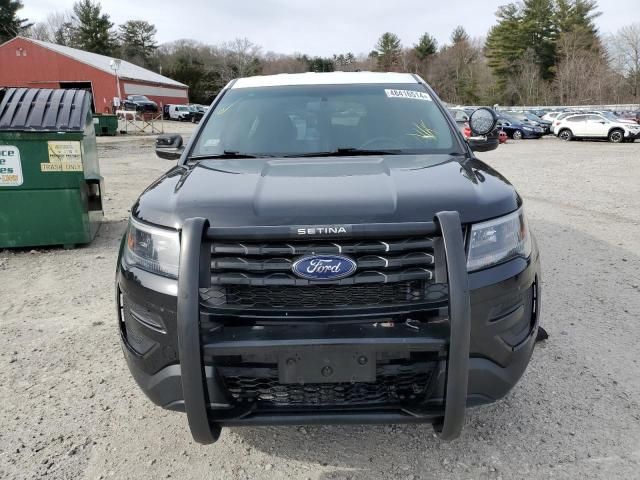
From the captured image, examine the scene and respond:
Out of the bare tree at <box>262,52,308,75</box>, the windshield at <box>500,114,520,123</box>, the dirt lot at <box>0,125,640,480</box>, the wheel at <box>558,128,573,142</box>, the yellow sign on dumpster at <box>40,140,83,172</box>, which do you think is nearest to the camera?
the dirt lot at <box>0,125,640,480</box>

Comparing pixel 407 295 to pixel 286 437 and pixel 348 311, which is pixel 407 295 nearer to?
pixel 348 311

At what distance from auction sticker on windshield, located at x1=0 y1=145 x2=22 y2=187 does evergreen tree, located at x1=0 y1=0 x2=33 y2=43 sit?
6594 cm

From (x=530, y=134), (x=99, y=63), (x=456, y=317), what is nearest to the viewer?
(x=456, y=317)

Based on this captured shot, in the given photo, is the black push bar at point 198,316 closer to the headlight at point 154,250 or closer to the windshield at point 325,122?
the headlight at point 154,250

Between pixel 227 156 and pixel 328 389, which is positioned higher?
pixel 227 156

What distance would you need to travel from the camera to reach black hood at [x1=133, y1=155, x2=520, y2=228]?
2076 mm

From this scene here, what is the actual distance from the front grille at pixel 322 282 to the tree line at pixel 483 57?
174 ft

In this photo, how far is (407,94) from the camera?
3.60 m

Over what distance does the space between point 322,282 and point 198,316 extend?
18.7 inches

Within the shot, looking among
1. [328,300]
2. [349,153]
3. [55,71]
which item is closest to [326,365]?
[328,300]

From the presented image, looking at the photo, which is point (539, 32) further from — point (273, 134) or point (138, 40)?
point (273, 134)

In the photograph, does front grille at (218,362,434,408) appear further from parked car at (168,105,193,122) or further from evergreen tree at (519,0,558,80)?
evergreen tree at (519,0,558,80)

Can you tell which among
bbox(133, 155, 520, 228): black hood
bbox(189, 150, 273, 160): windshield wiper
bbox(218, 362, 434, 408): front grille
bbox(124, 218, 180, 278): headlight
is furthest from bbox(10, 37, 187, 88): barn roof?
bbox(218, 362, 434, 408): front grille

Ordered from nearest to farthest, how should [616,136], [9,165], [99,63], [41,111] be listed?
[9,165] → [41,111] → [616,136] → [99,63]
